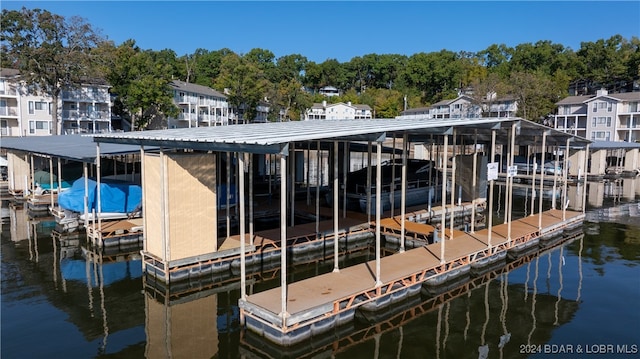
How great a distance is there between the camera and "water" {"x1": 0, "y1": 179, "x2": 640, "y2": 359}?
11.5 metres

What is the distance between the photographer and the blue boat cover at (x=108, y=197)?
21422mm

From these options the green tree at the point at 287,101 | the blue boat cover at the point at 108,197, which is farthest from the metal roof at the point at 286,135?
→ the green tree at the point at 287,101

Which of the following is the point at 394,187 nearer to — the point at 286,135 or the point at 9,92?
the point at 286,135

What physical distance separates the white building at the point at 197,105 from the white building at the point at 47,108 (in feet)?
29.2

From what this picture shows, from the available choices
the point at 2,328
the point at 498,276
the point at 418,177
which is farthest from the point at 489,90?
the point at 2,328

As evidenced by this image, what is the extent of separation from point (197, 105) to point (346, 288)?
56918mm

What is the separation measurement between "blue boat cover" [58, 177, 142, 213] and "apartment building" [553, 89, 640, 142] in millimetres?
61795

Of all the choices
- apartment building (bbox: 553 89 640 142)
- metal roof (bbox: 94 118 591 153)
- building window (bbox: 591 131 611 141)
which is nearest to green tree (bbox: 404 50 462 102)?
apartment building (bbox: 553 89 640 142)

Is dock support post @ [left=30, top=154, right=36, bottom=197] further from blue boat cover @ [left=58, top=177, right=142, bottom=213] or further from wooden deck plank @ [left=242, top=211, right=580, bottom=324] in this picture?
wooden deck plank @ [left=242, top=211, right=580, bottom=324]

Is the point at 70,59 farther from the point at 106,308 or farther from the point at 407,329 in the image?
the point at 407,329

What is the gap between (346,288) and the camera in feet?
42.6

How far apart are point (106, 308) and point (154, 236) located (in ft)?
10.2

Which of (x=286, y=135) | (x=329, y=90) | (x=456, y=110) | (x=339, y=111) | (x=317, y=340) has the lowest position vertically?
(x=317, y=340)


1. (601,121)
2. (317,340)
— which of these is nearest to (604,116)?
(601,121)
